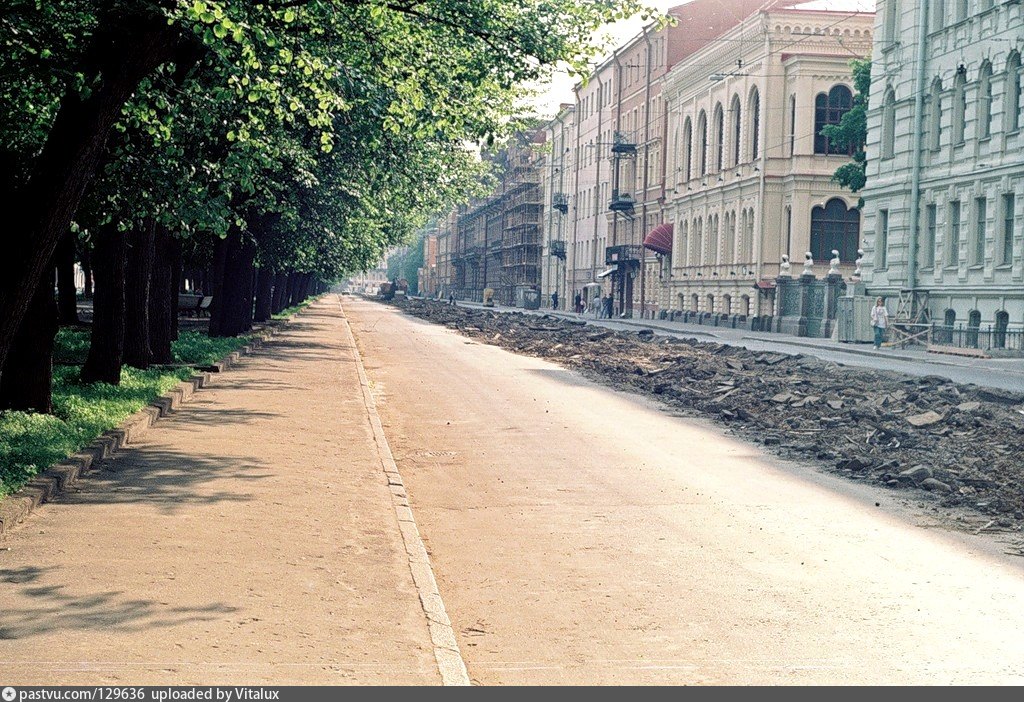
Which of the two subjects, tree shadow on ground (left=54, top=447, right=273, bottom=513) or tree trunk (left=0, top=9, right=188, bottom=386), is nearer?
tree shadow on ground (left=54, top=447, right=273, bottom=513)

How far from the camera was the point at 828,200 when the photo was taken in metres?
59.0

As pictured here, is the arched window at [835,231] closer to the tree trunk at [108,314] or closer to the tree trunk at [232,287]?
the tree trunk at [232,287]

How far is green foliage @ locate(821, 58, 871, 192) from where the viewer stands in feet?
180

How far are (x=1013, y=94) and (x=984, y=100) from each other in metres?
1.65

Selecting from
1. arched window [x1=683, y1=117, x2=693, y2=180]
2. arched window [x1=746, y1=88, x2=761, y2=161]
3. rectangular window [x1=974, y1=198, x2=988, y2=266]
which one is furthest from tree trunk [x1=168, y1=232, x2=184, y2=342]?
arched window [x1=683, y1=117, x2=693, y2=180]

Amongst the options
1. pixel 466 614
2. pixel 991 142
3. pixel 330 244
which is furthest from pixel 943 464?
pixel 991 142

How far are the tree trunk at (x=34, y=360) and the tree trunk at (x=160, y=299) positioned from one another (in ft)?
23.8

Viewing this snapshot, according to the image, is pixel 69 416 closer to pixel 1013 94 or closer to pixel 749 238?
pixel 1013 94

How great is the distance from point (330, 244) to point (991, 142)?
63.9 ft

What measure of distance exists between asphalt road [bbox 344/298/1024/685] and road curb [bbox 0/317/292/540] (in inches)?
106

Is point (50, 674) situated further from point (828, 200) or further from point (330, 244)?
point (828, 200)

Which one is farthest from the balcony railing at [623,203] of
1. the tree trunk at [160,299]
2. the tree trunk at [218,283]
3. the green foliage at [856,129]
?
the tree trunk at [160,299]

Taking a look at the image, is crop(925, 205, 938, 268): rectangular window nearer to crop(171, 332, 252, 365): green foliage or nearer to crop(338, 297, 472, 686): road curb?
crop(171, 332, 252, 365): green foliage

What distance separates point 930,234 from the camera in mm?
42312
